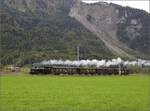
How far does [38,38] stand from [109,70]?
110055 millimetres

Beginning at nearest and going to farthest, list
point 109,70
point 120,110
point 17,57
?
point 120,110 → point 109,70 → point 17,57

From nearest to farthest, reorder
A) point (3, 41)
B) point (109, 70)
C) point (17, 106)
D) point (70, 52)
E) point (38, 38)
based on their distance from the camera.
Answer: point (17, 106)
point (109, 70)
point (3, 41)
point (70, 52)
point (38, 38)

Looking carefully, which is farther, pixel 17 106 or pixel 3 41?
pixel 3 41

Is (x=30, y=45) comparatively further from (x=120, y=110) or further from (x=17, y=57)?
(x=120, y=110)

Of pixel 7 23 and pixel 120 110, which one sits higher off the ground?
pixel 7 23

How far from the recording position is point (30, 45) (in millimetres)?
176000

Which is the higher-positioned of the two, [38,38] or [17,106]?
[38,38]

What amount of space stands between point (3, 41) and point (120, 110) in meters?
153

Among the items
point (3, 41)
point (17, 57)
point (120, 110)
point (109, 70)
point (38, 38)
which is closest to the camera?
point (120, 110)

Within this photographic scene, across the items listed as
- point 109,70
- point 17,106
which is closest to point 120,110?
point 17,106

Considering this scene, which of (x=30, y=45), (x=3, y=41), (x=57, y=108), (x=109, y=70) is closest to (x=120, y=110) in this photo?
(x=57, y=108)

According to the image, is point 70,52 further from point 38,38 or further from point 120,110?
point 120,110

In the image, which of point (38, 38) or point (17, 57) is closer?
point (17, 57)

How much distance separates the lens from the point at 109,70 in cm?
8456
